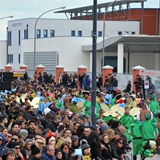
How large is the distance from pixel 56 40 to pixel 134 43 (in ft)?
39.7

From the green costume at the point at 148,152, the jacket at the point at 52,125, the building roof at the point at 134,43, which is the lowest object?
the green costume at the point at 148,152

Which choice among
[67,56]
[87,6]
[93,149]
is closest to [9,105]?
[93,149]

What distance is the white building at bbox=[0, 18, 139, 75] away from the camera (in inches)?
2621

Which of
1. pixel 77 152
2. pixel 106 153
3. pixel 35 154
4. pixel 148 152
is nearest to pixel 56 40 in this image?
pixel 148 152

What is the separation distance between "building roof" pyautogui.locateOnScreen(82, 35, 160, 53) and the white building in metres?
3.05

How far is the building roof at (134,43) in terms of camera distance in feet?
184

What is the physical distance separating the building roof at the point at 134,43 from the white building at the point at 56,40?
3052mm

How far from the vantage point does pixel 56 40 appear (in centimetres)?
6806

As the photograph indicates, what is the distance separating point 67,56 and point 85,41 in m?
2.41

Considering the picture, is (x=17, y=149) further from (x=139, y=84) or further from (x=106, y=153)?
(x=139, y=84)

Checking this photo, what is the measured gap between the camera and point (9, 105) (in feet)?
75.6

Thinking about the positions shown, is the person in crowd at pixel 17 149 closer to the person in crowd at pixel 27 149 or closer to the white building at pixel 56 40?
the person in crowd at pixel 27 149

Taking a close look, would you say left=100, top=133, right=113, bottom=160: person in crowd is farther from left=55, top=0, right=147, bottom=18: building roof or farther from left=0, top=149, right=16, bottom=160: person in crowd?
left=55, top=0, right=147, bottom=18: building roof

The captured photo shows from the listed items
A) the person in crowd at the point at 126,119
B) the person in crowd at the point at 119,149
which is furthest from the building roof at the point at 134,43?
the person in crowd at the point at 119,149
